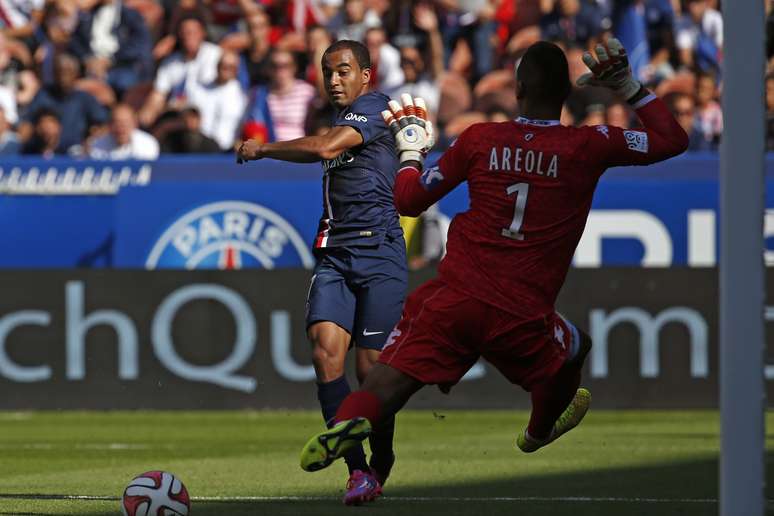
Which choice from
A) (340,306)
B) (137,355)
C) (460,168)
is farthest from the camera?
(137,355)

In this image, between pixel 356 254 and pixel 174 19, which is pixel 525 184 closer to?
pixel 356 254

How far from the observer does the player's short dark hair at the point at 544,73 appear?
279 inches

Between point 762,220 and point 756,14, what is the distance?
71 centimetres

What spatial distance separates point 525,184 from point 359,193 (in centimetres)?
A: 169

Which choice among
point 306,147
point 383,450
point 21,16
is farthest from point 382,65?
point 306,147

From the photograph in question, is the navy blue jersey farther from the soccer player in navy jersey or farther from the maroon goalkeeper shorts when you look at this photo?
the maroon goalkeeper shorts

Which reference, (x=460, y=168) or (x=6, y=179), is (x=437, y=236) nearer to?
(x=6, y=179)

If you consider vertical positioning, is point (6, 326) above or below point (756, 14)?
below

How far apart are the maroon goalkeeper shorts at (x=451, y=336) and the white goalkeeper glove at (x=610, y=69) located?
1019mm

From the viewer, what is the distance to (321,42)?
62.4ft

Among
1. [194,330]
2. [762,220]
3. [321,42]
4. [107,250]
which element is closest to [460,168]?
[762,220]

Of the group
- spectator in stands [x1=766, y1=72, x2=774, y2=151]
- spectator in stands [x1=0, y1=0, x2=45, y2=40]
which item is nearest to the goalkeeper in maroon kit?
spectator in stands [x1=766, y1=72, x2=774, y2=151]

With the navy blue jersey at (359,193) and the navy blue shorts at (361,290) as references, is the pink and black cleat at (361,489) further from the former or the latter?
the navy blue jersey at (359,193)

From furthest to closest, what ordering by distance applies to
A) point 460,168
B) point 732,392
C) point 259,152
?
point 259,152 → point 460,168 → point 732,392
